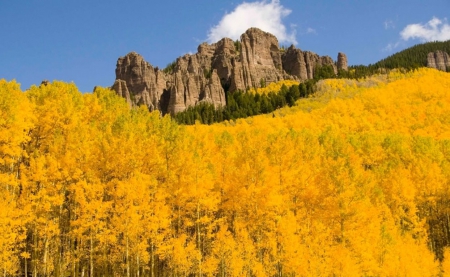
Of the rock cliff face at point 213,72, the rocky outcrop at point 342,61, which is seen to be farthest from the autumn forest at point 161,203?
the rocky outcrop at point 342,61

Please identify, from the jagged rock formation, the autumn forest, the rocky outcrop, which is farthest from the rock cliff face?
the autumn forest

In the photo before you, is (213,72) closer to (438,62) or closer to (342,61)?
(342,61)

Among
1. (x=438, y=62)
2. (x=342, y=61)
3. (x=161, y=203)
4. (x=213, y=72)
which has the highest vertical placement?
(x=342, y=61)

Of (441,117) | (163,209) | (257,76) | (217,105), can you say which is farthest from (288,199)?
(257,76)

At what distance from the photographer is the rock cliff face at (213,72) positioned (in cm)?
13625

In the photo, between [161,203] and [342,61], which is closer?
[161,203]

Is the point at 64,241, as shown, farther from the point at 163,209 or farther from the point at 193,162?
the point at 193,162

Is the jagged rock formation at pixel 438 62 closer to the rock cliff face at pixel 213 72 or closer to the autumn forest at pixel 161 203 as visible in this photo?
the rock cliff face at pixel 213 72

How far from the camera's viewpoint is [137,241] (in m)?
23.9

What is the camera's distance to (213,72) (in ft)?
484

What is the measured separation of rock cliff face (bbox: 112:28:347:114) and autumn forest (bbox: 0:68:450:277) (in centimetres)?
8791

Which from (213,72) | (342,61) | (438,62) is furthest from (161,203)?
(438,62)

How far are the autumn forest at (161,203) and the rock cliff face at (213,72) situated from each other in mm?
87906

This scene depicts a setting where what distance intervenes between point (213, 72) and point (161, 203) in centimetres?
12454
